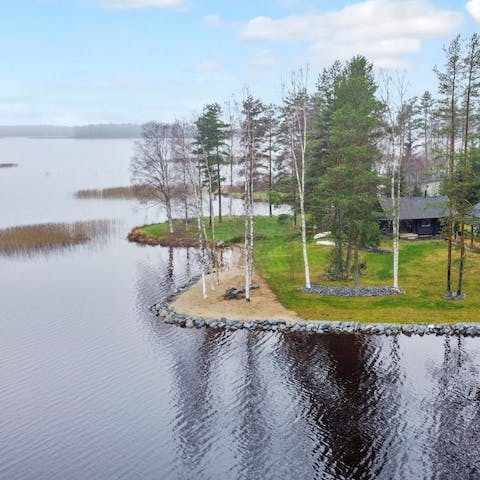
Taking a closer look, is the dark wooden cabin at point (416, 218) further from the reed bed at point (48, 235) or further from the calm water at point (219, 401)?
the reed bed at point (48, 235)

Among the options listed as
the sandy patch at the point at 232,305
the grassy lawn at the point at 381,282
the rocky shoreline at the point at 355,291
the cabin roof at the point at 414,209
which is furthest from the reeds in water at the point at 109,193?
the rocky shoreline at the point at 355,291

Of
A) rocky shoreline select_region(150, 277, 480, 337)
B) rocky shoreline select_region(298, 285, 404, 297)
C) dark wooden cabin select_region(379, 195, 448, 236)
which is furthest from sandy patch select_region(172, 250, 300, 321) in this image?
dark wooden cabin select_region(379, 195, 448, 236)

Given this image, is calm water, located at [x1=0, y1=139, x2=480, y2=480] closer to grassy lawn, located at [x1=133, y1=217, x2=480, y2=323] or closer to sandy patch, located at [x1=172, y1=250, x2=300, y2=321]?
sandy patch, located at [x1=172, y1=250, x2=300, y2=321]

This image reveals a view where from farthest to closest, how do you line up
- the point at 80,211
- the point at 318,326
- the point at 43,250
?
the point at 80,211
the point at 43,250
the point at 318,326

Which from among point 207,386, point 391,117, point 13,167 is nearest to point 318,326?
point 207,386

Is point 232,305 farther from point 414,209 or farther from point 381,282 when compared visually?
point 414,209

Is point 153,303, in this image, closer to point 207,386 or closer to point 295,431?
point 207,386
